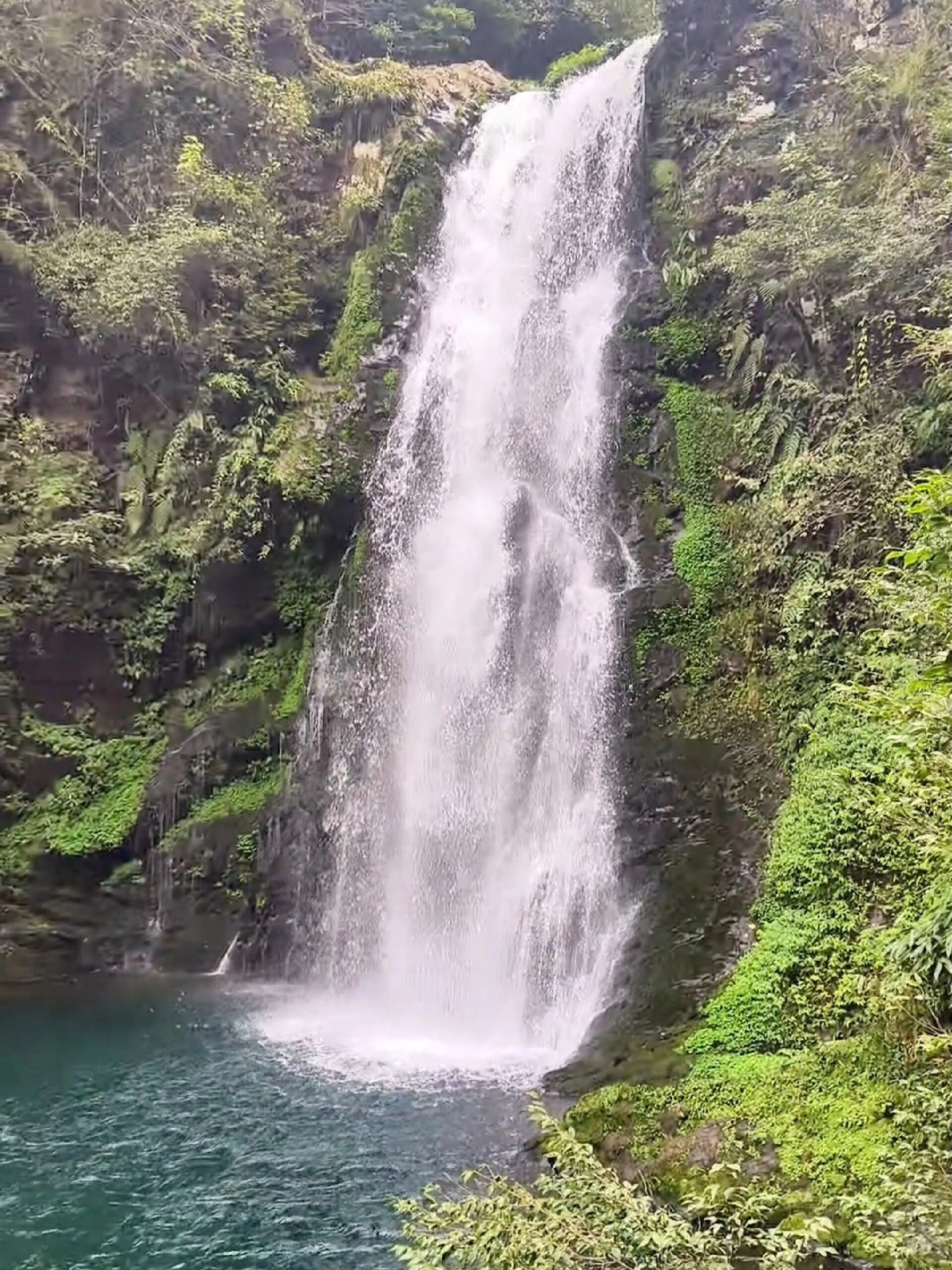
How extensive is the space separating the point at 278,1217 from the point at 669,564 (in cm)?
946

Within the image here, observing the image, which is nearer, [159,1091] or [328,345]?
[159,1091]

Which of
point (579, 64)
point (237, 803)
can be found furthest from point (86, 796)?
point (579, 64)

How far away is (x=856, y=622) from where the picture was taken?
37.7ft

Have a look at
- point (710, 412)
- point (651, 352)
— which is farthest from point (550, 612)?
point (651, 352)

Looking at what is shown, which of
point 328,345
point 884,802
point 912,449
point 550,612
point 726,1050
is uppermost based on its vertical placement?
point 328,345

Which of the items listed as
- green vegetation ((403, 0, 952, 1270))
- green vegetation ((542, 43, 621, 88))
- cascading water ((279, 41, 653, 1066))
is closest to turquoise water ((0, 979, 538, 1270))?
green vegetation ((403, 0, 952, 1270))

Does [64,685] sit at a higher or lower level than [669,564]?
lower

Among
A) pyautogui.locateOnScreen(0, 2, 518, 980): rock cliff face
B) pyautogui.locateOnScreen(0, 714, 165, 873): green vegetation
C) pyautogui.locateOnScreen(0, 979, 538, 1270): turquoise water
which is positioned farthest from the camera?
pyautogui.locateOnScreen(0, 2, 518, 980): rock cliff face

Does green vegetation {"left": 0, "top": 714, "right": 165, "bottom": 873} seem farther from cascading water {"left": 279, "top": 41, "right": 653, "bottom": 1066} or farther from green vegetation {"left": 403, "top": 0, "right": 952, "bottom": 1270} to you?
green vegetation {"left": 403, "top": 0, "right": 952, "bottom": 1270}

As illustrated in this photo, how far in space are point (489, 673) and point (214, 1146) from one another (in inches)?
297

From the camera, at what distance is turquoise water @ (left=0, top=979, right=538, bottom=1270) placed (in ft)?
24.3

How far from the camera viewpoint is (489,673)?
580 inches

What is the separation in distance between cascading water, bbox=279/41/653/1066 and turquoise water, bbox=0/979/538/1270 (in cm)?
175

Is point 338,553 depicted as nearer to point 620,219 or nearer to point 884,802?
point 620,219
